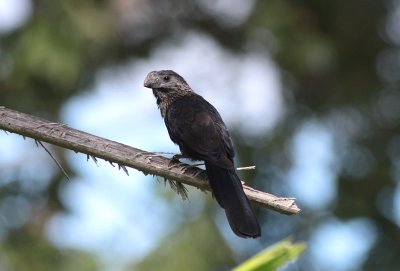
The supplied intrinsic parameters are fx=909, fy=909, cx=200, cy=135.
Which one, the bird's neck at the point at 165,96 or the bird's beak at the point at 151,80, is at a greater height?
the bird's beak at the point at 151,80

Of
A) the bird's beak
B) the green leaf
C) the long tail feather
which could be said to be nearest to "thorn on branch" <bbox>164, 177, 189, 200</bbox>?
the long tail feather

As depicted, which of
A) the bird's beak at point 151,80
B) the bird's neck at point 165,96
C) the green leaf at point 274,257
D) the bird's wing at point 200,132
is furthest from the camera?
the bird's neck at point 165,96

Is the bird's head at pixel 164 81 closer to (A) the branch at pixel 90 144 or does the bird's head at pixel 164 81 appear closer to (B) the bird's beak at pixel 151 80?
(B) the bird's beak at pixel 151 80

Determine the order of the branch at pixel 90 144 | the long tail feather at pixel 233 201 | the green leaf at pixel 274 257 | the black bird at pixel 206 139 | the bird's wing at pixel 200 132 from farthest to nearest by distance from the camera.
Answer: the bird's wing at pixel 200 132 → the black bird at pixel 206 139 → the long tail feather at pixel 233 201 → the branch at pixel 90 144 → the green leaf at pixel 274 257

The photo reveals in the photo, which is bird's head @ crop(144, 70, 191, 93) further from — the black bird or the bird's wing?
the bird's wing

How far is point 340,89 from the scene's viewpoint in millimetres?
11312

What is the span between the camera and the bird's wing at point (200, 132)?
14.8 ft

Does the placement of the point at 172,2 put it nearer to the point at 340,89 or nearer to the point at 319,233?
the point at 340,89

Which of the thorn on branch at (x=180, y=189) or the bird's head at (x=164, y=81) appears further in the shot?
the bird's head at (x=164, y=81)

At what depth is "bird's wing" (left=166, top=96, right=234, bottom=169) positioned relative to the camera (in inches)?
177

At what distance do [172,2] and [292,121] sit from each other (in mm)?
2529

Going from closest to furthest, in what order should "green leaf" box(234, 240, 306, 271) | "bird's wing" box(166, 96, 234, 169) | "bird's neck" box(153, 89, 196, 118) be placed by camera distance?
"green leaf" box(234, 240, 306, 271) → "bird's wing" box(166, 96, 234, 169) → "bird's neck" box(153, 89, 196, 118)

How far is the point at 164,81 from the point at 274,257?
128 inches

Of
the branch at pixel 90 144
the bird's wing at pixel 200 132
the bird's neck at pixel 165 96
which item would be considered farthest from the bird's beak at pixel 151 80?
the branch at pixel 90 144
